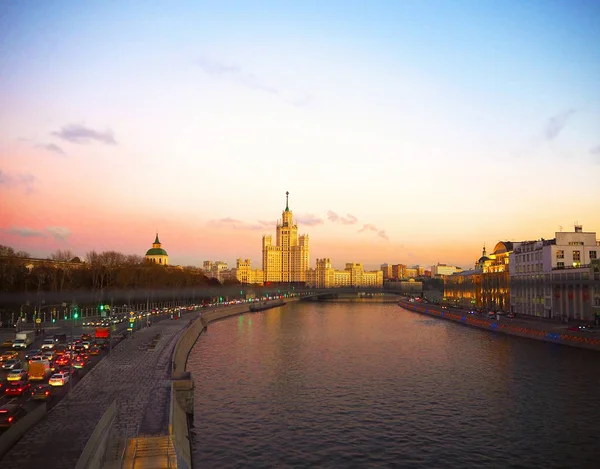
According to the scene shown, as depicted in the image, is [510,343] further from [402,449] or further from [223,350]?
[402,449]

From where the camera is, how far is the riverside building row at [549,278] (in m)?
62.4

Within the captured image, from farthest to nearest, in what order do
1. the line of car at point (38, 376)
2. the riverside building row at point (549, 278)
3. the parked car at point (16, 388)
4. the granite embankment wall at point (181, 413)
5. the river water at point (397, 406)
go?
the riverside building row at point (549, 278)
the parked car at point (16, 388)
the line of car at point (38, 376)
the river water at point (397, 406)
the granite embankment wall at point (181, 413)

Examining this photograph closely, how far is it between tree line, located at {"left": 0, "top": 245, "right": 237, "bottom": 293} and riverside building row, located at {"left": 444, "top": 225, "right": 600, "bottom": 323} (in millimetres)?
68068

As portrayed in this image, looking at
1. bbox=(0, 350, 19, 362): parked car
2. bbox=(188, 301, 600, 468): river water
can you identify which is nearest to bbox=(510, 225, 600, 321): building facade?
bbox=(188, 301, 600, 468): river water

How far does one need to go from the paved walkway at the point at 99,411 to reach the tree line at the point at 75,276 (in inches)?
1879

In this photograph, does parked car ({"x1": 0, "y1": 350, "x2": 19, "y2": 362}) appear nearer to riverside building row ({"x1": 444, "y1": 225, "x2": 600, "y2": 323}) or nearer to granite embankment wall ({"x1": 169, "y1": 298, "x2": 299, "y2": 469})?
granite embankment wall ({"x1": 169, "y1": 298, "x2": 299, "y2": 469})

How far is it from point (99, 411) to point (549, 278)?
65.6 meters

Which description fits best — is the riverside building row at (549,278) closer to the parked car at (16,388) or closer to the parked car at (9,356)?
the parked car at (16,388)

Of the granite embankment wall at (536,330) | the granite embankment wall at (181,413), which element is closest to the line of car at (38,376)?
the granite embankment wall at (181,413)

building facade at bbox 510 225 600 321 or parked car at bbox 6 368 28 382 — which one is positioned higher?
building facade at bbox 510 225 600 321

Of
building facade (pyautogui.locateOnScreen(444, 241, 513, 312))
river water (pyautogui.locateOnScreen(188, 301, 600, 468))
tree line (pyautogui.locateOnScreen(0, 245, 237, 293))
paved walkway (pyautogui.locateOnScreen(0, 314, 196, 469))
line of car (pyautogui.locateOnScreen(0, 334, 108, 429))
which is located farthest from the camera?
building facade (pyautogui.locateOnScreen(444, 241, 513, 312))

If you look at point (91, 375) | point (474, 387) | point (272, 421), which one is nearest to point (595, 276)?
point (474, 387)

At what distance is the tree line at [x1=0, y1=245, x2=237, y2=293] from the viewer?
77231 millimetres

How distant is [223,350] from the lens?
54.4 m
